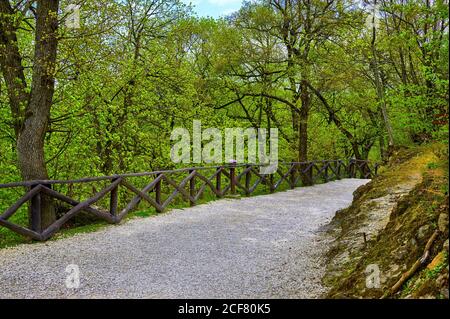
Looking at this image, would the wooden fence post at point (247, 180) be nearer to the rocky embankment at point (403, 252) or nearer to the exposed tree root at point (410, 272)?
the rocky embankment at point (403, 252)

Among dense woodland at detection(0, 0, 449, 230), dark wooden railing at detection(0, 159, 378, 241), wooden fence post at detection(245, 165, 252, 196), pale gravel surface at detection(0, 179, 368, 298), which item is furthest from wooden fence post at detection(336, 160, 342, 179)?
pale gravel surface at detection(0, 179, 368, 298)

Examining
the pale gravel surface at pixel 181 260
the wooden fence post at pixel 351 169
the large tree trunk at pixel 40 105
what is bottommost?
the pale gravel surface at pixel 181 260

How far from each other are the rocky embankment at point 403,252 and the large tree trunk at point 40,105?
19.0 ft

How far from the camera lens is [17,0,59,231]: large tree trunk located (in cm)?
741

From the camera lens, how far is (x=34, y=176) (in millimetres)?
7703

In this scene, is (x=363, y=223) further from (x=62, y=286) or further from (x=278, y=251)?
(x=62, y=286)

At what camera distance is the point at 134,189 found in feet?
30.5

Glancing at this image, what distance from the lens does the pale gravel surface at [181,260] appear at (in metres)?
4.71

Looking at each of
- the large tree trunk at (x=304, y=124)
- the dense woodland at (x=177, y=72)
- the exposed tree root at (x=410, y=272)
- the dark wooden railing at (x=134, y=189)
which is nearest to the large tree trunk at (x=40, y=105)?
the dense woodland at (x=177, y=72)

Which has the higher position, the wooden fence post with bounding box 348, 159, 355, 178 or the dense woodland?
the dense woodland

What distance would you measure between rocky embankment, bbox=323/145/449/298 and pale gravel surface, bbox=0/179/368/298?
0.43 meters

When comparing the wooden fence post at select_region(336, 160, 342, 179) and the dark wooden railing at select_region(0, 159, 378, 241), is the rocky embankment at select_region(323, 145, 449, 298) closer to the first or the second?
the dark wooden railing at select_region(0, 159, 378, 241)

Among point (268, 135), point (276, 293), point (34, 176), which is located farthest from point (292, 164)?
point (276, 293)
